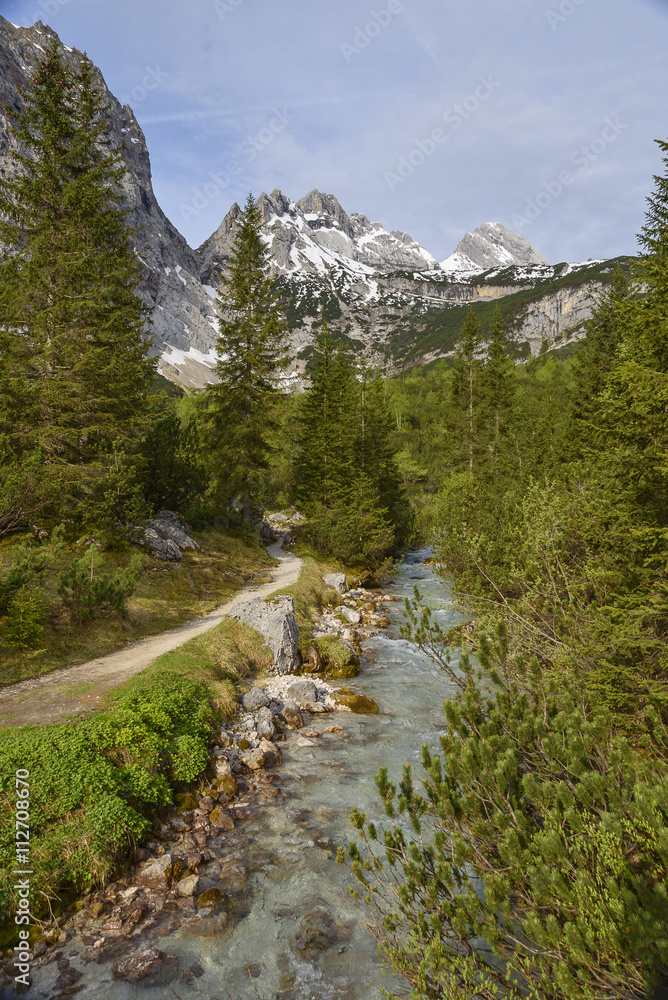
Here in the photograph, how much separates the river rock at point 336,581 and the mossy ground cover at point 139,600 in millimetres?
3126

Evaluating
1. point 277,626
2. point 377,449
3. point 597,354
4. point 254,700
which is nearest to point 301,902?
point 254,700

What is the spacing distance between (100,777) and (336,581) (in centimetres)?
1724

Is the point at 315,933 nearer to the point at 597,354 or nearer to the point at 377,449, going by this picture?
the point at 597,354

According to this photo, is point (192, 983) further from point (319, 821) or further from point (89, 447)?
point (89, 447)

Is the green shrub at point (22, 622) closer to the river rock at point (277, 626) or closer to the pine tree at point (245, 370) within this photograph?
the river rock at point (277, 626)

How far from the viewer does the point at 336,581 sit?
24000mm

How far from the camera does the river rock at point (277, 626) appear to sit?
1419 centimetres

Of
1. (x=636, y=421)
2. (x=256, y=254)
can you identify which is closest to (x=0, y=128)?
(x=256, y=254)

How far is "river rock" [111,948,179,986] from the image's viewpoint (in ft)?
17.5

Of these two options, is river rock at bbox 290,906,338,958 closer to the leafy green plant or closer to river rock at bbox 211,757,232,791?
the leafy green plant

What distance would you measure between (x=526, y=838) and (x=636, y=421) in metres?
6.15

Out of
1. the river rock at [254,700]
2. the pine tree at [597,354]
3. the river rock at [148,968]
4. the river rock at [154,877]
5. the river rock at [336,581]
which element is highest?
the pine tree at [597,354]

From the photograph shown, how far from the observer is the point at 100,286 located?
17.0m

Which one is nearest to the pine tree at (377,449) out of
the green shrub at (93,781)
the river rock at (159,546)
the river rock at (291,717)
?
the river rock at (159,546)
